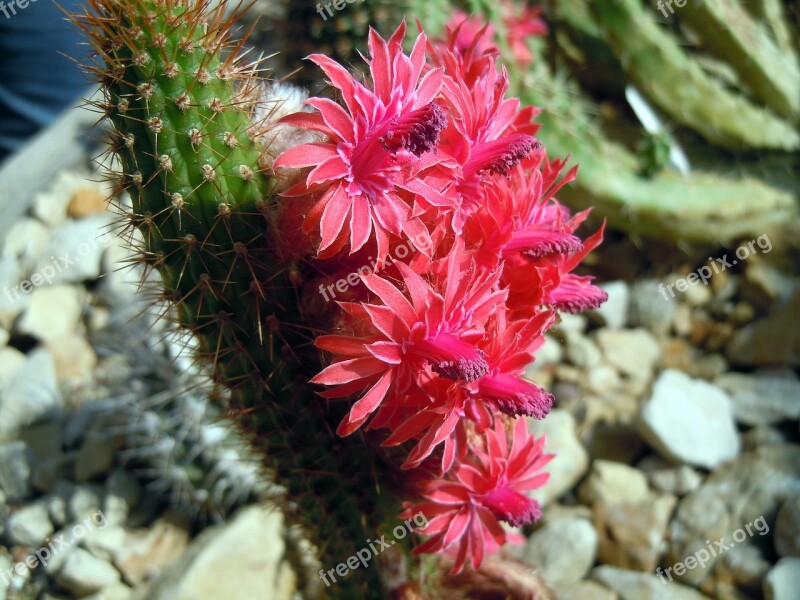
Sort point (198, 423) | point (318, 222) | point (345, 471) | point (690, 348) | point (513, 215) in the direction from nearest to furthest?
point (318, 222) → point (513, 215) → point (345, 471) → point (198, 423) → point (690, 348)

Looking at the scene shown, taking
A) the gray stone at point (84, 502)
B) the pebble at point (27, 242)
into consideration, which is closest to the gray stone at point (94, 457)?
the gray stone at point (84, 502)

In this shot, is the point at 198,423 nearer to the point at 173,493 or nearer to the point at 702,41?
the point at 173,493

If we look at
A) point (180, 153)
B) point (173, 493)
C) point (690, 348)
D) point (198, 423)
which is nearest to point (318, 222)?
point (180, 153)

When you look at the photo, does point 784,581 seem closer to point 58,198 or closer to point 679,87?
point 679,87

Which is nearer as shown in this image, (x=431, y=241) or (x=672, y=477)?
(x=431, y=241)

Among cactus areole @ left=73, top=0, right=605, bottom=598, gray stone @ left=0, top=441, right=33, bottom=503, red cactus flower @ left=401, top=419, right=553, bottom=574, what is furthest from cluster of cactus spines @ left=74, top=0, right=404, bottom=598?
gray stone @ left=0, top=441, right=33, bottom=503

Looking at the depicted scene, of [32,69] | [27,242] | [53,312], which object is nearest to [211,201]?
[53,312]
